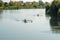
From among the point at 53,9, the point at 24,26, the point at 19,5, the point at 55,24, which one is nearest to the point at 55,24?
the point at 55,24

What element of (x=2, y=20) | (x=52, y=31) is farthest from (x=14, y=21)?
(x=52, y=31)

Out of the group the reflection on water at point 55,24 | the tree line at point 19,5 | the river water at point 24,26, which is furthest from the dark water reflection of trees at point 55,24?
the tree line at point 19,5

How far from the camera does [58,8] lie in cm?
361

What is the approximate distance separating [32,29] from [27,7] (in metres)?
0.41

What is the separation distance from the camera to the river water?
3473 millimetres

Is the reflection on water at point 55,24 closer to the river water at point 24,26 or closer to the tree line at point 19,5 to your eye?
the river water at point 24,26

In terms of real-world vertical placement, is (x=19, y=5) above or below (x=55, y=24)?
above

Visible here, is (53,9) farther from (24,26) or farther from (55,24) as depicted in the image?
(24,26)

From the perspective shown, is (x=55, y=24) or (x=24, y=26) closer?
(x=24, y=26)

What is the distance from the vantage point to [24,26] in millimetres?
3607

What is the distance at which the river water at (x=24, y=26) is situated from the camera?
3473mm

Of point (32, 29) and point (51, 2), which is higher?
point (51, 2)

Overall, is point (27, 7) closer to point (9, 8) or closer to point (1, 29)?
point (9, 8)

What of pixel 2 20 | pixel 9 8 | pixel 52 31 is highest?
pixel 9 8
